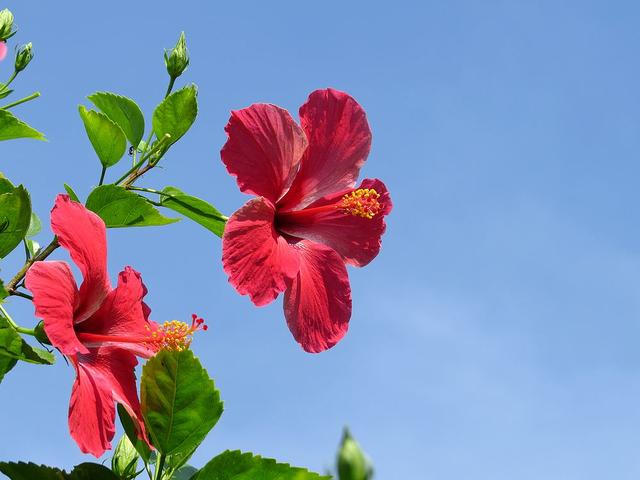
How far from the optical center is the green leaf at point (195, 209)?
6.42 ft

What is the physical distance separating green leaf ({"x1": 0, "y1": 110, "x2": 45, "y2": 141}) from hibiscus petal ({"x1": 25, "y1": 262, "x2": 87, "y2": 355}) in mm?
500

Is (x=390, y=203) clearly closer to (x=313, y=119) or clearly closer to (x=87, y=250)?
(x=313, y=119)

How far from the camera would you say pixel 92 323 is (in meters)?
1.80

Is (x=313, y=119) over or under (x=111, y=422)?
over

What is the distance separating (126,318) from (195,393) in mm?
467

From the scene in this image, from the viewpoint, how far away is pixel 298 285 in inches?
76.1

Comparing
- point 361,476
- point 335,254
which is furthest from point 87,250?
point 361,476

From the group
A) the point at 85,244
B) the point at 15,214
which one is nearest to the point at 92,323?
the point at 85,244

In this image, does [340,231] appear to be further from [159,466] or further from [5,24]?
[5,24]

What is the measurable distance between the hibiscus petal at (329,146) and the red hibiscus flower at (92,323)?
470 mm

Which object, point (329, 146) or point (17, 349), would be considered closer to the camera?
point (17, 349)

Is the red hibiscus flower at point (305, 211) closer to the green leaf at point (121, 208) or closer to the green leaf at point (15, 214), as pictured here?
the green leaf at point (121, 208)

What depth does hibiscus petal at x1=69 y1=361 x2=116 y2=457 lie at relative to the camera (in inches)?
61.9

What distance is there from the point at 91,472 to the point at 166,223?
67 centimetres
